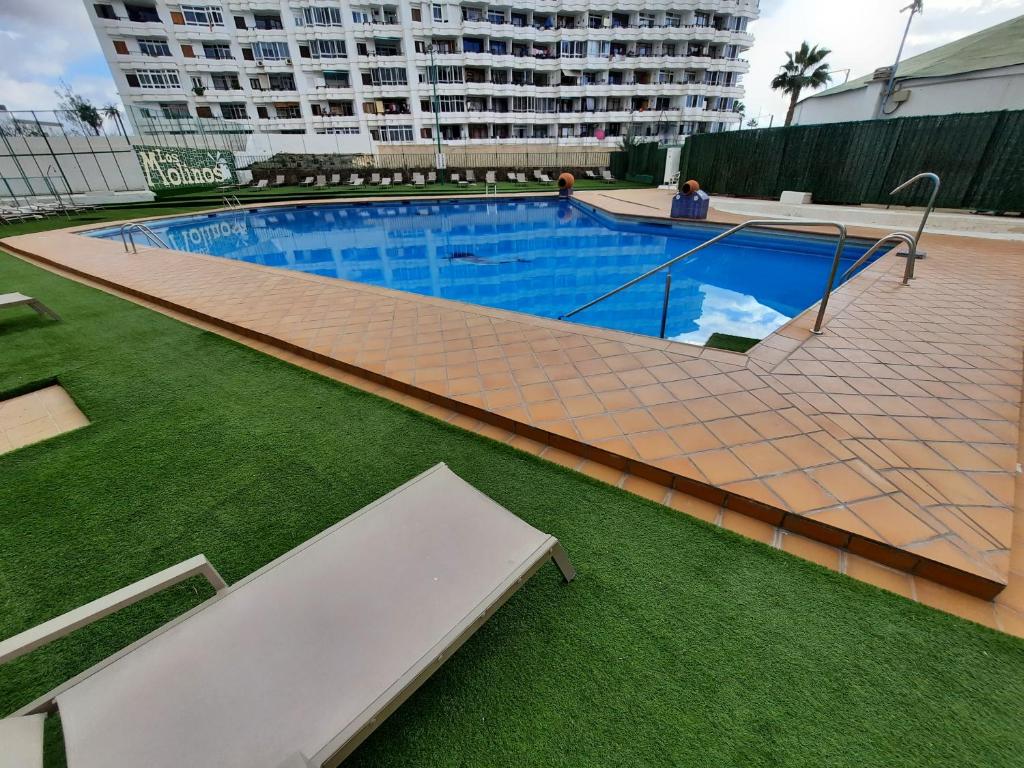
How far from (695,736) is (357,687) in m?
0.96

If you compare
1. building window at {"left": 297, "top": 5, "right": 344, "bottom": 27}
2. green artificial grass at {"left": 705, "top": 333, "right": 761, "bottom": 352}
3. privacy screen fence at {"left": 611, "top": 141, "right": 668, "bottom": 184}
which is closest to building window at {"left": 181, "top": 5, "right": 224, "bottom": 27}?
building window at {"left": 297, "top": 5, "right": 344, "bottom": 27}

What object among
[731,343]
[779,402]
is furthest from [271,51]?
[779,402]

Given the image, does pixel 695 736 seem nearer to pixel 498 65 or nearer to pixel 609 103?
pixel 498 65

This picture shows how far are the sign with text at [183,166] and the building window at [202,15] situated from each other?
59.1ft

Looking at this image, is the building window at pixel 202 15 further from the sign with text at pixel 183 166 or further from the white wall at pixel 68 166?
the white wall at pixel 68 166

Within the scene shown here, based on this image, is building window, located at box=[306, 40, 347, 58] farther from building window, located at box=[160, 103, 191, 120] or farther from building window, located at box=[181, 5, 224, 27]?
building window, located at box=[160, 103, 191, 120]

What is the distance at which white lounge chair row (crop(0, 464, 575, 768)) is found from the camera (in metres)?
0.99

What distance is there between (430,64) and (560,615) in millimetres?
40628

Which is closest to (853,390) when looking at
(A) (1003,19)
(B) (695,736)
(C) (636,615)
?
(C) (636,615)

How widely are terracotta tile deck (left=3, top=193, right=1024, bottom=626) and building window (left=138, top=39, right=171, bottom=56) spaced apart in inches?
1661

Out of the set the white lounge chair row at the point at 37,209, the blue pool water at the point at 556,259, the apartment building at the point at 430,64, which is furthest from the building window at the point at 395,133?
the blue pool water at the point at 556,259

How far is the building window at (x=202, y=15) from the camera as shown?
32.3 m

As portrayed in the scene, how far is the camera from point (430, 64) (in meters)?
33.1

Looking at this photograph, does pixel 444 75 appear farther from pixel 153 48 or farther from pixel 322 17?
pixel 153 48
